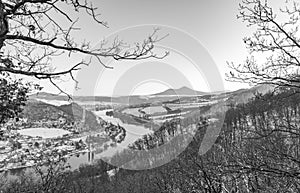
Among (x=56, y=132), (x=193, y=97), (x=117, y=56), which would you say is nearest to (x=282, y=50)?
(x=117, y=56)

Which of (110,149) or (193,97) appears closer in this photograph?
(110,149)

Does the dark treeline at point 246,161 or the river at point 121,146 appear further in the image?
the river at point 121,146

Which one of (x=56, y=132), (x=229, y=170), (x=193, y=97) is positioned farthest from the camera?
(x=193, y=97)

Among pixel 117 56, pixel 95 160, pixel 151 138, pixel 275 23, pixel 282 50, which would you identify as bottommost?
pixel 95 160

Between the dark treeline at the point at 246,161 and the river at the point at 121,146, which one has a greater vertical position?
the dark treeline at the point at 246,161

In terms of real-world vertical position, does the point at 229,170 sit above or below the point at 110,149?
above

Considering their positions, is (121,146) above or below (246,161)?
below

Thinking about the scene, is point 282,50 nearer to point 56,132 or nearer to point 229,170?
point 229,170

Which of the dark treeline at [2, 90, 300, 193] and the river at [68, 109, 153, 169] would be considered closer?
the dark treeline at [2, 90, 300, 193]

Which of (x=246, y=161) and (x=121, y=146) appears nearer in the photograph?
(x=246, y=161)

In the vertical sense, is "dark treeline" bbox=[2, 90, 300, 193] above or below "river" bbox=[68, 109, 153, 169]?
above

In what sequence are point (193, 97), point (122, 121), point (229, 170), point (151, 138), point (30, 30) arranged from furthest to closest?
1. point (193, 97)
2. point (151, 138)
3. point (122, 121)
4. point (229, 170)
5. point (30, 30)
